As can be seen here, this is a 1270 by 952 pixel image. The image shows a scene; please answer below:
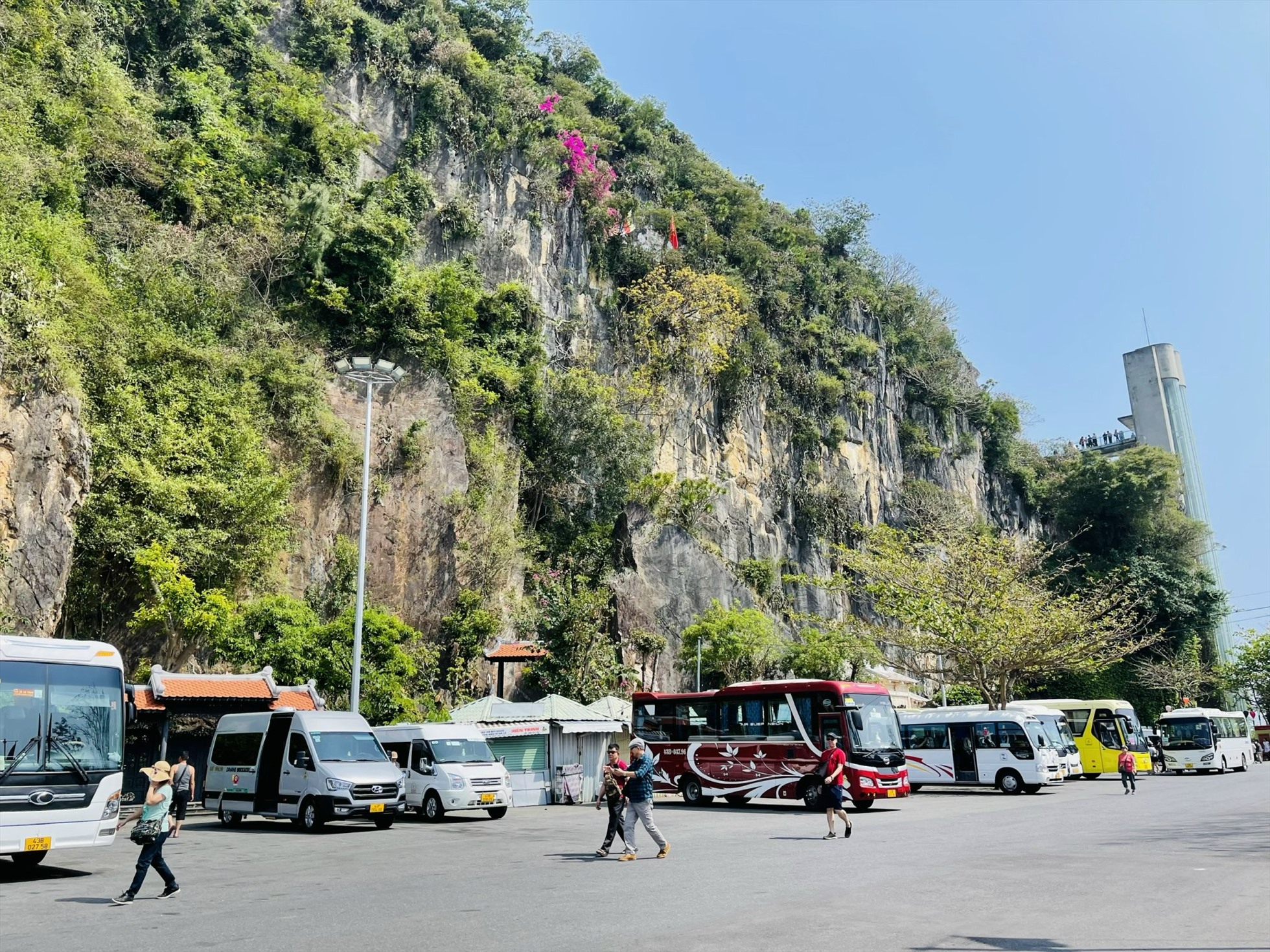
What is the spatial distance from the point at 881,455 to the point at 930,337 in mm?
12829

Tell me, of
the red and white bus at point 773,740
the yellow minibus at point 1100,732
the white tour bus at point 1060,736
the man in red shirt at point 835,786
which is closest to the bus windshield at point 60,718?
the man in red shirt at point 835,786

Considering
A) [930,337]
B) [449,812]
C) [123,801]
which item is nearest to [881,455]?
[930,337]

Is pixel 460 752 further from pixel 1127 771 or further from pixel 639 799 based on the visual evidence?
pixel 1127 771

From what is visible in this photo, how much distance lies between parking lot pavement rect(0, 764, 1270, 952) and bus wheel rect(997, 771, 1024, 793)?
9.50 m

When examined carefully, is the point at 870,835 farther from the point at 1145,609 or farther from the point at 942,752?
the point at 1145,609

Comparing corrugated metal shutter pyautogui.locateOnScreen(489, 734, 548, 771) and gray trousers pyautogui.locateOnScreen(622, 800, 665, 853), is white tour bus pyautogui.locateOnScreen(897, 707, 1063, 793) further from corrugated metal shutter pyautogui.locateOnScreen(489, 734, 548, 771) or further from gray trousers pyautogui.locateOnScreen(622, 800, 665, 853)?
gray trousers pyautogui.locateOnScreen(622, 800, 665, 853)

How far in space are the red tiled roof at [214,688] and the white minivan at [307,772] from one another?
9.25ft

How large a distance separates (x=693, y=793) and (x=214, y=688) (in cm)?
1178

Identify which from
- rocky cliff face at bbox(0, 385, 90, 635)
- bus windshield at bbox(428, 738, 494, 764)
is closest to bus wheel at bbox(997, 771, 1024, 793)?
bus windshield at bbox(428, 738, 494, 764)

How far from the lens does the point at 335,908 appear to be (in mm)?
8734

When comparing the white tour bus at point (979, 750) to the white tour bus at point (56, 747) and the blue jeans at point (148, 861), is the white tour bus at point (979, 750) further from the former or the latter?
the blue jeans at point (148, 861)

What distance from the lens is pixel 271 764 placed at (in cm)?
1770

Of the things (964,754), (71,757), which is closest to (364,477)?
(71,757)

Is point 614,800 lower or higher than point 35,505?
lower
